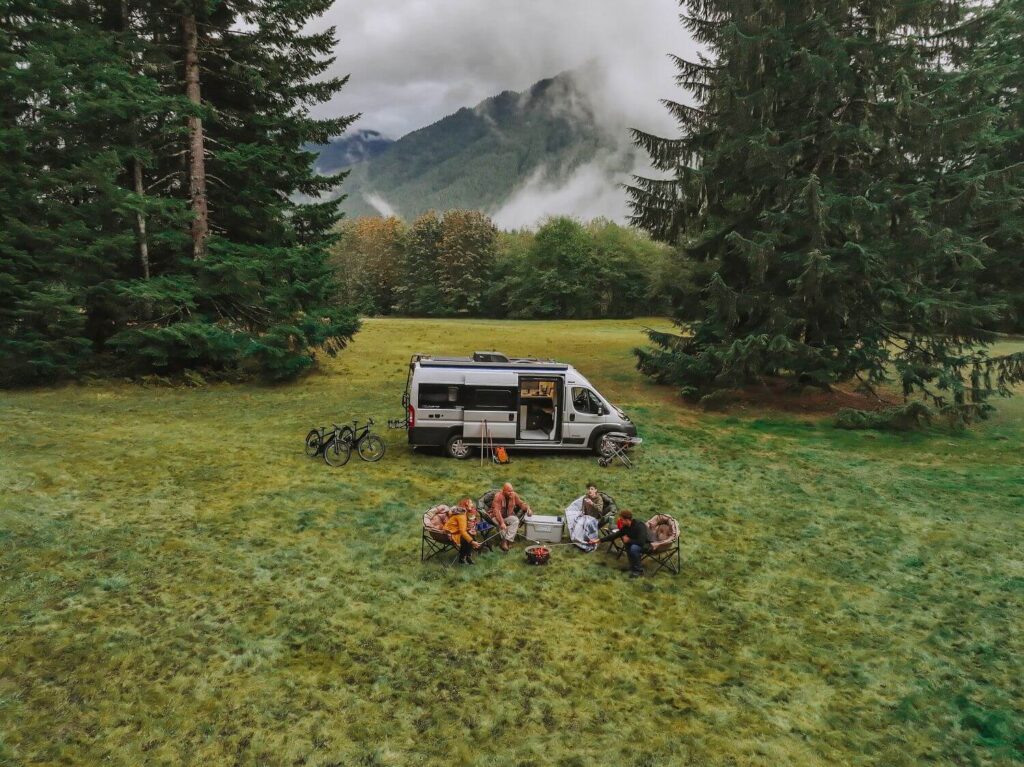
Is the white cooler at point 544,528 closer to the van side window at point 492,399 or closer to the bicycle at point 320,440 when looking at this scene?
the van side window at point 492,399

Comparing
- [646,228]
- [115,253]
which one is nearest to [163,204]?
[115,253]

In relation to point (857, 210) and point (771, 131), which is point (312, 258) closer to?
point (771, 131)

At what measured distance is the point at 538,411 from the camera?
16375 millimetres

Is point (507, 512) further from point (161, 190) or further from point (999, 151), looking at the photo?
point (999, 151)

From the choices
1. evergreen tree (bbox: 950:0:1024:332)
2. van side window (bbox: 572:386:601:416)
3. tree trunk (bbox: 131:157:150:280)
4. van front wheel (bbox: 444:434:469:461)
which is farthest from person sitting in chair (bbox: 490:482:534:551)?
evergreen tree (bbox: 950:0:1024:332)

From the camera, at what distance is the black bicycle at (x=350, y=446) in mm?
14280

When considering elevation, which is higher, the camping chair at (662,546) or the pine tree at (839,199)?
the pine tree at (839,199)

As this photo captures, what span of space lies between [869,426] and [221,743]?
840 inches

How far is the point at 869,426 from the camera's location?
1923 cm

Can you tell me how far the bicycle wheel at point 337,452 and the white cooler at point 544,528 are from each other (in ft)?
20.5

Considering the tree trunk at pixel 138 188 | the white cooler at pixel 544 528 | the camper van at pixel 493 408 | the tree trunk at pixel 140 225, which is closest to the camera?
the white cooler at pixel 544 528

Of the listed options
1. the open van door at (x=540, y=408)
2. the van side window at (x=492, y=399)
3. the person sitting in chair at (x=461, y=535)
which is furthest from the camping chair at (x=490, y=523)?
the open van door at (x=540, y=408)

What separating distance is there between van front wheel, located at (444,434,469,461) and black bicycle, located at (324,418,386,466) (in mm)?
1892

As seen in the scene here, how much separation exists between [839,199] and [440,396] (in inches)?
621
